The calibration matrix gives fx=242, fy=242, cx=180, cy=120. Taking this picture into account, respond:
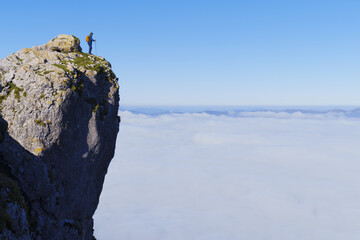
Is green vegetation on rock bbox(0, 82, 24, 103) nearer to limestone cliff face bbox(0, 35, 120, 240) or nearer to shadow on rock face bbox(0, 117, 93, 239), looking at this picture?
limestone cliff face bbox(0, 35, 120, 240)

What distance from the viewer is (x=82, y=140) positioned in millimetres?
20125

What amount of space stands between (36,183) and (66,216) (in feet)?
17.5

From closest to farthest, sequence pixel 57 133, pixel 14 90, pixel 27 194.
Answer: pixel 27 194
pixel 57 133
pixel 14 90

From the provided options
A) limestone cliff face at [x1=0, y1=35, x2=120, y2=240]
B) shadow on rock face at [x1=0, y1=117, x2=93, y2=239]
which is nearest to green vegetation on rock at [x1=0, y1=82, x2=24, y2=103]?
limestone cliff face at [x1=0, y1=35, x2=120, y2=240]

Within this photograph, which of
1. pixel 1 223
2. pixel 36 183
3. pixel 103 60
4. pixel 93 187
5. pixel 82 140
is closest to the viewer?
pixel 1 223

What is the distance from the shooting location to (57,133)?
18.6 m

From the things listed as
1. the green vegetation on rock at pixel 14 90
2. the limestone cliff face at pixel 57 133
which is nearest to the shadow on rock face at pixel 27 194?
the limestone cliff face at pixel 57 133

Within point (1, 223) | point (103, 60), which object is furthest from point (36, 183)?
→ point (103, 60)

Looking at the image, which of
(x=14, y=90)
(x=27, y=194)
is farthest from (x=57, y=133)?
(x=27, y=194)

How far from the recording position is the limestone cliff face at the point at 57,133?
51.7ft

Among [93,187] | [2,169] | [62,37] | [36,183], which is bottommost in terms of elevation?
[93,187]

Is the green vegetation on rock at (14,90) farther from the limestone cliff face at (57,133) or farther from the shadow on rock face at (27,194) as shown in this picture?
the shadow on rock face at (27,194)

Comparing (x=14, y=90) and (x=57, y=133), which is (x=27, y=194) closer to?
(x=57, y=133)

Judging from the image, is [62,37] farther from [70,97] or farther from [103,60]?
[70,97]
